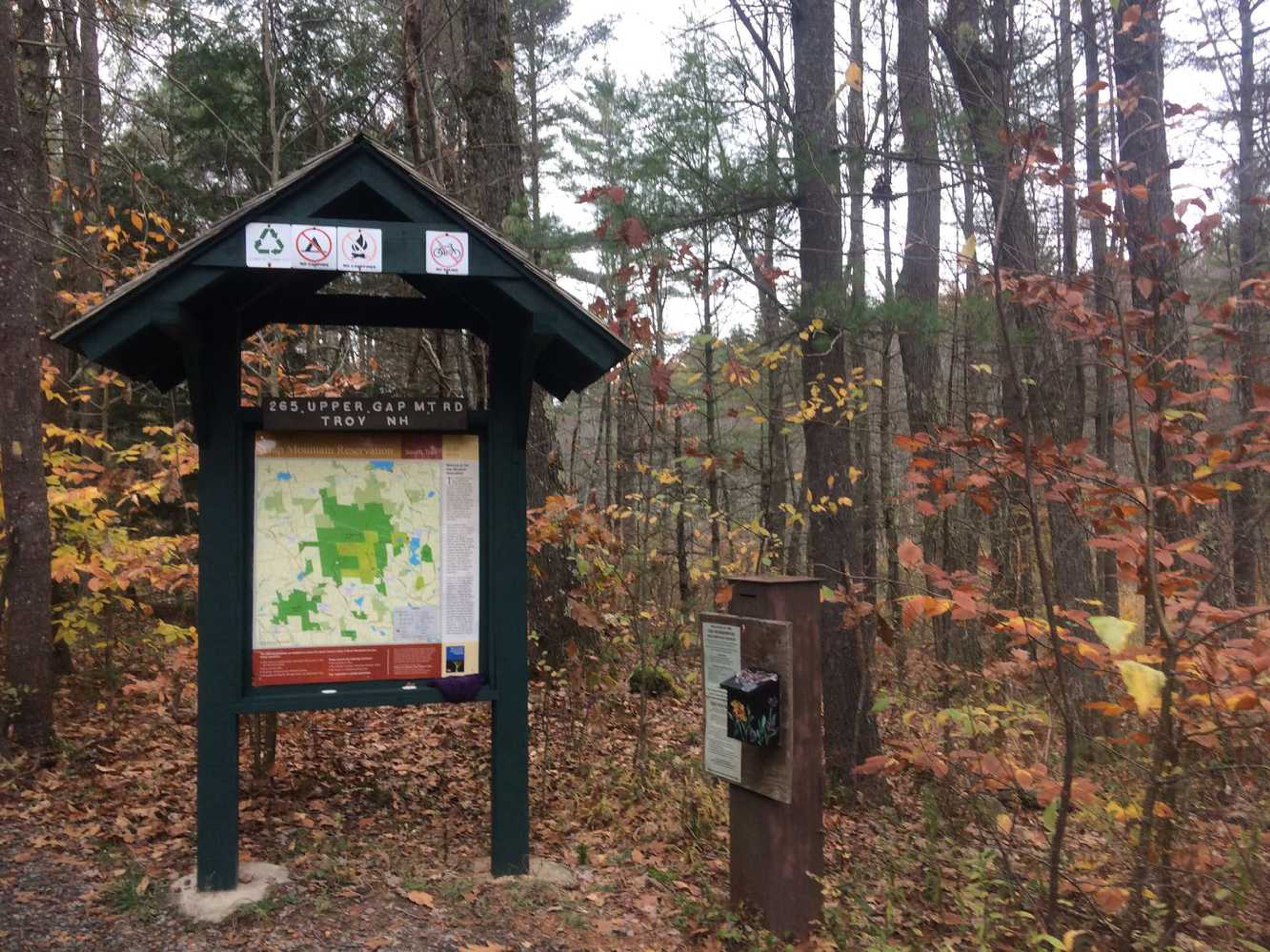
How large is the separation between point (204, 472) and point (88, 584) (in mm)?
4190

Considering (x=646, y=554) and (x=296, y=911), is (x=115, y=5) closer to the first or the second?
(x=646, y=554)

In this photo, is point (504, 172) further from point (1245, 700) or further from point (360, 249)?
point (1245, 700)

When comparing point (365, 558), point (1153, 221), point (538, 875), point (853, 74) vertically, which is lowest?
point (538, 875)

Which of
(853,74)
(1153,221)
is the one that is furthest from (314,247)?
(1153,221)

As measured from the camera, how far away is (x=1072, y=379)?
11805 millimetres

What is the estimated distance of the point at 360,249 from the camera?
4582mm

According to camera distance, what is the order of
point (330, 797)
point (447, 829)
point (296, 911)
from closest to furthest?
1. point (296, 911)
2. point (447, 829)
3. point (330, 797)

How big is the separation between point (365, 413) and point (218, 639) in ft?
4.41

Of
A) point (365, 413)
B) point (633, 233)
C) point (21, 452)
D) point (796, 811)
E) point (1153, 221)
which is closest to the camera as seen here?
point (796, 811)

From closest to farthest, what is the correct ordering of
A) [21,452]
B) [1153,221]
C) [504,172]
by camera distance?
[21,452], [1153,221], [504,172]

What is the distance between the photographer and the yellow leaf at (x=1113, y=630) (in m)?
3.05

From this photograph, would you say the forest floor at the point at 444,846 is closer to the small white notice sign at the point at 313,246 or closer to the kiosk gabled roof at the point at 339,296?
the kiosk gabled roof at the point at 339,296

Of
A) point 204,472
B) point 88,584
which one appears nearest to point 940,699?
point 204,472

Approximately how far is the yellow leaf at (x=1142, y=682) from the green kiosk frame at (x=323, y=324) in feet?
9.12
